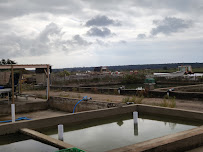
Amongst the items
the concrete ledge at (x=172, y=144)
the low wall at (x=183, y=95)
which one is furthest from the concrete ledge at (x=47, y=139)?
the low wall at (x=183, y=95)

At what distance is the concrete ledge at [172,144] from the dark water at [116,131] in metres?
1.41

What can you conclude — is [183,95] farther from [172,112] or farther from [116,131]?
[116,131]

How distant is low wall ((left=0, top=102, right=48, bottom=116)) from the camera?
13.6 m

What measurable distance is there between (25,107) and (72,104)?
274 cm

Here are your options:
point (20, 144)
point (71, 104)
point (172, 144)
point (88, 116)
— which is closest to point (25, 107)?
point (71, 104)

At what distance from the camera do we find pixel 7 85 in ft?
49.1

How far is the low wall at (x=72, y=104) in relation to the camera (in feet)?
39.4

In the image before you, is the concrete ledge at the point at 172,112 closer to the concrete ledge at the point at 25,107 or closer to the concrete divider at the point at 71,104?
the concrete divider at the point at 71,104

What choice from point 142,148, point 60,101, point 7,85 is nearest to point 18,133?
point 142,148

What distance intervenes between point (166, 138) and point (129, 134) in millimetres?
2146

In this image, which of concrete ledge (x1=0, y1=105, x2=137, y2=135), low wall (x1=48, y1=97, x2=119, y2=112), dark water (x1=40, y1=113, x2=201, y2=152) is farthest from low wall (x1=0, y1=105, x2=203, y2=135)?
low wall (x1=48, y1=97, x2=119, y2=112)

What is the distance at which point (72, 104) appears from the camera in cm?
1380

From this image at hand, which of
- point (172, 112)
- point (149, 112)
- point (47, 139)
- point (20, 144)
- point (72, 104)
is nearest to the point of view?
point (47, 139)

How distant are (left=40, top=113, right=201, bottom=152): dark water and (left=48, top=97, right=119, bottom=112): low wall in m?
2.54
